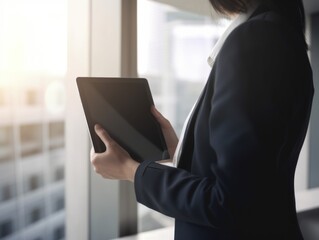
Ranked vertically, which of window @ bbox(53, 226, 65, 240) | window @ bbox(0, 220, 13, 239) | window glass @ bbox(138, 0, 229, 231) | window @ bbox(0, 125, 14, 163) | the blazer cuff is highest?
window glass @ bbox(138, 0, 229, 231)

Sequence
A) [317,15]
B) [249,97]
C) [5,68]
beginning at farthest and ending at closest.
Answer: [317,15] → [5,68] → [249,97]

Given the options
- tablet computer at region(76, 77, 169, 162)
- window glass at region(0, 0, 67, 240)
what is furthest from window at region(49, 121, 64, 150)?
tablet computer at region(76, 77, 169, 162)

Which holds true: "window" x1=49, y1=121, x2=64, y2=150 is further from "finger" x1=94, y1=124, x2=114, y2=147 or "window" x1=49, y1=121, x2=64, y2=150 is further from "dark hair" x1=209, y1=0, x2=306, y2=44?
"dark hair" x1=209, y1=0, x2=306, y2=44

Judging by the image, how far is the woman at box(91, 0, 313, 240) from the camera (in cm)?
47

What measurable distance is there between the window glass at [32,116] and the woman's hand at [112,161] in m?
0.55

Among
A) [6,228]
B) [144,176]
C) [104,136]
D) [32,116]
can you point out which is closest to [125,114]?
[104,136]

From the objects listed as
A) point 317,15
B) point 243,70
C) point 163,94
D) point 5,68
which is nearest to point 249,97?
point 243,70

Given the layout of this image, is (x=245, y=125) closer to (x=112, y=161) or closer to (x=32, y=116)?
(x=112, y=161)

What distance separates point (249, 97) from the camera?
0.47 meters

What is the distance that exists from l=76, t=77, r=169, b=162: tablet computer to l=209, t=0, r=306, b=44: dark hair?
279 millimetres

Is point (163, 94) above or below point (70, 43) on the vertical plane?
below

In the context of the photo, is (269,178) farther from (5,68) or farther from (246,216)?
(5,68)

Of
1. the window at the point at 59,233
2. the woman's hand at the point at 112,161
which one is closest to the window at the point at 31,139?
the window at the point at 59,233

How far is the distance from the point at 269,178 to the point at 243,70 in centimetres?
16
